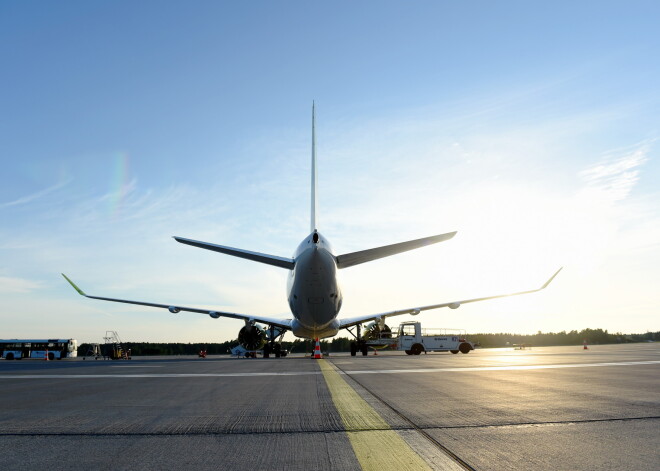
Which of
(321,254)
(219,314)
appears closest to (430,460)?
(321,254)

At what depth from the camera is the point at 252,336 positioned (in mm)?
35906

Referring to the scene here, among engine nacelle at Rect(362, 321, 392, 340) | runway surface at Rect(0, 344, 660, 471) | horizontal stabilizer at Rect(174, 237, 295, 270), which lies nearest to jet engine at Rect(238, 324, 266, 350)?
engine nacelle at Rect(362, 321, 392, 340)

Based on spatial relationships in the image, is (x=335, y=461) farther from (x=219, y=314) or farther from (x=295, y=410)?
(x=219, y=314)

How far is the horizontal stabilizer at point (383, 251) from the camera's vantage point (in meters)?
18.0

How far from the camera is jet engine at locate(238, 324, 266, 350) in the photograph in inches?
1401

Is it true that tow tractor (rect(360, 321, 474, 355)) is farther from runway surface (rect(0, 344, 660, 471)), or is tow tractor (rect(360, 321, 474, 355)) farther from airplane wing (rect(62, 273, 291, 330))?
runway surface (rect(0, 344, 660, 471))

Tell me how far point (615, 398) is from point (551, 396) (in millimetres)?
762

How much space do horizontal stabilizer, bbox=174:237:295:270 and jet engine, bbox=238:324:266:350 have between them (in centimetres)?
1407

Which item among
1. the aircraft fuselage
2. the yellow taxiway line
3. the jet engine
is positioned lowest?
the yellow taxiway line

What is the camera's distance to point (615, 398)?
6.55 metres

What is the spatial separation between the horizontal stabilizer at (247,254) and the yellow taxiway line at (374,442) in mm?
12992

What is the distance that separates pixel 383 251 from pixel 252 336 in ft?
61.4

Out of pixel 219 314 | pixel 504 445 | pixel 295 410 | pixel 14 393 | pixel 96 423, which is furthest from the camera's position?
pixel 219 314

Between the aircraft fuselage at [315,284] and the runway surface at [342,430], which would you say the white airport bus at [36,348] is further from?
the runway surface at [342,430]
